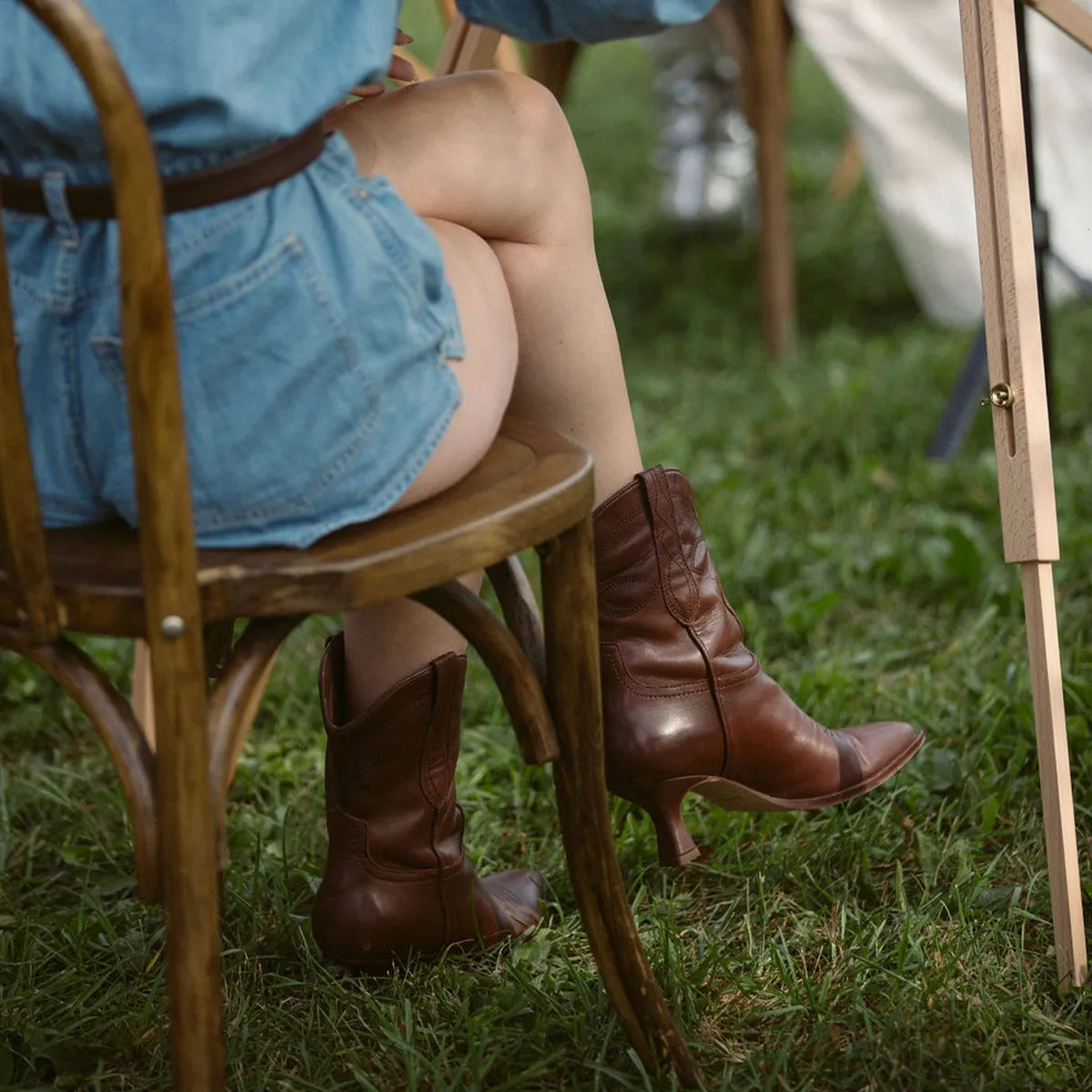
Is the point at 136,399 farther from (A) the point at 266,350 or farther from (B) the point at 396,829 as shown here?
(B) the point at 396,829

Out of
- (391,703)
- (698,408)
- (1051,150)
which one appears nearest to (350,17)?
(391,703)

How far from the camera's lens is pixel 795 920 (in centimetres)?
141

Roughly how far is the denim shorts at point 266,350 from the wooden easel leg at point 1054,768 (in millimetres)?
568

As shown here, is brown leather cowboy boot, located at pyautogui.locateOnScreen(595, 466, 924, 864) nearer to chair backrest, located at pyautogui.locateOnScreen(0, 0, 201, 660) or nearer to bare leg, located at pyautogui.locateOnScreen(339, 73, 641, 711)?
bare leg, located at pyautogui.locateOnScreen(339, 73, 641, 711)

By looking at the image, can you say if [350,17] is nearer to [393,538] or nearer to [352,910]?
[393,538]

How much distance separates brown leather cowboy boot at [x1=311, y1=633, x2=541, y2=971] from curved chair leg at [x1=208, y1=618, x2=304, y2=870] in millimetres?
289

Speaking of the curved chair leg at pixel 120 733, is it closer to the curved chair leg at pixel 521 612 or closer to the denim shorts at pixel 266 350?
the denim shorts at pixel 266 350

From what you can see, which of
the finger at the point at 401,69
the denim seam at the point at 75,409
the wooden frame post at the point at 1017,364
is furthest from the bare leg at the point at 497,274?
the wooden frame post at the point at 1017,364

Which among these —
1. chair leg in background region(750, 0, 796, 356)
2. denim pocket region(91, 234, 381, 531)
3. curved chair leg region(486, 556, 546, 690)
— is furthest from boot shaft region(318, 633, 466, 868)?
chair leg in background region(750, 0, 796, 356)

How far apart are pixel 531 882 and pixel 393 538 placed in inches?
25.1

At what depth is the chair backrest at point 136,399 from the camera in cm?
76

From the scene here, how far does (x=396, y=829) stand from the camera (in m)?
1.29

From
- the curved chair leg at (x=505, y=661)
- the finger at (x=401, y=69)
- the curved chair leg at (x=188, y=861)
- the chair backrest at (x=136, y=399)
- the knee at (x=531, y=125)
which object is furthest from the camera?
the finger at (x=401, y=69)

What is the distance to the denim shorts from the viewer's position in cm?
91
